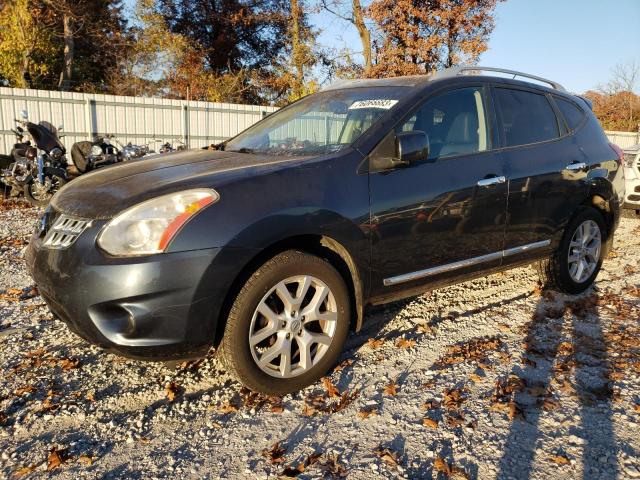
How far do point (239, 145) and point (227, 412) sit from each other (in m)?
2.05

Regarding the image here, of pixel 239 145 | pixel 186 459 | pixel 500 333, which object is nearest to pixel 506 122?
pixel 500 333

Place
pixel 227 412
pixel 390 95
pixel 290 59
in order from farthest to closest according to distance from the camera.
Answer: pixel 290 59 → pixel 390 95 → pixel 227 412

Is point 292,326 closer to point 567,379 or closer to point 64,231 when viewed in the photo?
point 64,231

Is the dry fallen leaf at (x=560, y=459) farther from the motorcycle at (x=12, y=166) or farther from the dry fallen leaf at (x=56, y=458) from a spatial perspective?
the motorcycle at (x=12, y=166)

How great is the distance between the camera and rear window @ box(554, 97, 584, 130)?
4.60m

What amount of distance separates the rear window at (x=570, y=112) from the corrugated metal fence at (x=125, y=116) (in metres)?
11.4

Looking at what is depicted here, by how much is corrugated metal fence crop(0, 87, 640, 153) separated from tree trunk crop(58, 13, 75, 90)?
24.5 ft

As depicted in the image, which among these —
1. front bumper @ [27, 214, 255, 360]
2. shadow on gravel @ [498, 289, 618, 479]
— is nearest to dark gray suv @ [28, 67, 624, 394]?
front bumper @ [27, 214, 255, 360]

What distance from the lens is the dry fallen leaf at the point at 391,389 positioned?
3.03 m

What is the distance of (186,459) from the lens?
2438 millimetres

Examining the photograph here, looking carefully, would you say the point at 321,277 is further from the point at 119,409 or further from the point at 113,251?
the point at 119,409

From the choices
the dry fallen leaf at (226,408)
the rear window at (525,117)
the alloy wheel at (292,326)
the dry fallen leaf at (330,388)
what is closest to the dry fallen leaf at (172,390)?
the dry fallen leaf at (226,408)

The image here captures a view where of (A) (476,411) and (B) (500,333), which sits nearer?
(A) (476,411)

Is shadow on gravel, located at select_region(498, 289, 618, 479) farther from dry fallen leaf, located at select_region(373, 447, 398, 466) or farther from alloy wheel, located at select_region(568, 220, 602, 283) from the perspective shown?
dry fallen leaf, located at select_region(373, 447, 398, 466)
